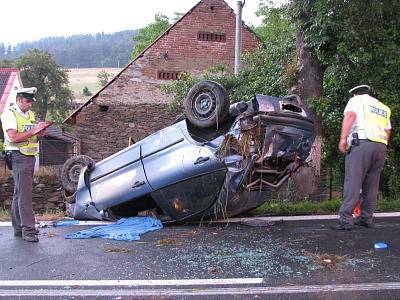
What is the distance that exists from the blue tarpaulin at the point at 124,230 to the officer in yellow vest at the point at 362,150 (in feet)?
7.06

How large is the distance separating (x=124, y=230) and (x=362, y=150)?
9.32 ft

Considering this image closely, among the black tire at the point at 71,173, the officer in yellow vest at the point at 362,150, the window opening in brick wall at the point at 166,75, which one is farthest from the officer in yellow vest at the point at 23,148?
the window opening in brick wall at the point at 166,75

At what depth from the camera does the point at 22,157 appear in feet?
18.7

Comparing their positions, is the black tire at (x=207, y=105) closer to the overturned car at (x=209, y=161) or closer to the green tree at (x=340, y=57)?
the overturned car at (x=209, y=161)

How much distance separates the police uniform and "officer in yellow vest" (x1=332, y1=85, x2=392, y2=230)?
135 inches

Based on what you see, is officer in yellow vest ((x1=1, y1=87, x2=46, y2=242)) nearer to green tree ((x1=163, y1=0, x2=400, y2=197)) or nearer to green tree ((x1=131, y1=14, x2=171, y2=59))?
green tree ((x1=163, y1=0, x2=400, y2=197))

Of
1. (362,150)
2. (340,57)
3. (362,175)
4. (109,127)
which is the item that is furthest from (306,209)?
(109,127)

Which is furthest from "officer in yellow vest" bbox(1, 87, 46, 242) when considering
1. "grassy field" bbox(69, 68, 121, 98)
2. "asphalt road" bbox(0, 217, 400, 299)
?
"grassy field" bbox(69, 68, 121, 98)

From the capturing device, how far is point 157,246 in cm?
521

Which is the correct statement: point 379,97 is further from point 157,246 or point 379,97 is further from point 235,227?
point 157,246

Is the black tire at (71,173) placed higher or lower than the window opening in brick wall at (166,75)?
lower

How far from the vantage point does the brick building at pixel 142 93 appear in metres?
20.0

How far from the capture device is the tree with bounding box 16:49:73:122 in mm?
53469

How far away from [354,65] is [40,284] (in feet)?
22.1
